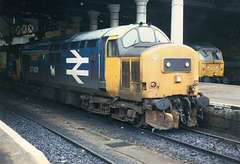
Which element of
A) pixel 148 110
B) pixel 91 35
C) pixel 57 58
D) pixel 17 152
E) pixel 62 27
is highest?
pixel 62 27

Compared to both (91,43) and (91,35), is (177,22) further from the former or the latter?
(91,43)

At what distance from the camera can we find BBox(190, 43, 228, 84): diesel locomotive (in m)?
20.9

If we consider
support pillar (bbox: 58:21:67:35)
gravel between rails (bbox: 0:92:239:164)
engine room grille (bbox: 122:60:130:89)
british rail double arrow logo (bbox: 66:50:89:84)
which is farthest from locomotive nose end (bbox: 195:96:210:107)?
support pillar (bbox: 58:21:67:35)

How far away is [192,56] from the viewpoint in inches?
383

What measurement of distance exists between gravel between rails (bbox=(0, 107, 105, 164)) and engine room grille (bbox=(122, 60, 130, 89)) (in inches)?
99.2

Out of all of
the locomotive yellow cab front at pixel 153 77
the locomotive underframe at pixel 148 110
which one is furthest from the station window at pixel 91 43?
the locomotive underframe at pixel 148 110

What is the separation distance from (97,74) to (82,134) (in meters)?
2.26

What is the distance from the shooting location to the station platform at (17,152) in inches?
212

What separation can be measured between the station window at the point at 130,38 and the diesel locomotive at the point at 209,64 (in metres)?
11.7

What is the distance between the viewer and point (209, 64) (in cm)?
2134

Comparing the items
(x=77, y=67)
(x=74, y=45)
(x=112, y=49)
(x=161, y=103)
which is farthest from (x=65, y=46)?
(x=161, y=103)

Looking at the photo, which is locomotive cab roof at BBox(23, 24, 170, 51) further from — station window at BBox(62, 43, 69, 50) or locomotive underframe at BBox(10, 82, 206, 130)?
locomotive underframe at BBox(10, 82, 206, 130)

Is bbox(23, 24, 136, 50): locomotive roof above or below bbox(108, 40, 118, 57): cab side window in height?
above

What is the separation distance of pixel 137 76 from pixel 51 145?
3157mm
